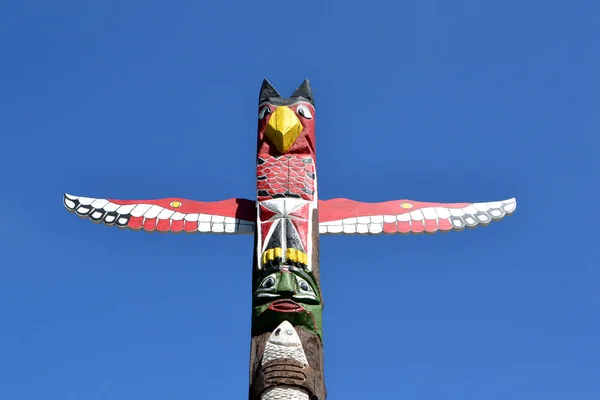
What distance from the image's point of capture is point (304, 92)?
1187cm

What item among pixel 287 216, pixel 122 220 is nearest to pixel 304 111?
pixel 287 216

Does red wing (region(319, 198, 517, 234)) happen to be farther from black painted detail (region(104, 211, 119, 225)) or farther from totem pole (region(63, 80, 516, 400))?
black painted detail (region(104, 211, 119, 225))

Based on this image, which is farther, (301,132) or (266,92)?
(266,92)

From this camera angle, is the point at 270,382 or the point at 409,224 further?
the point at 409,224

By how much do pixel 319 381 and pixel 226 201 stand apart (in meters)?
3.25

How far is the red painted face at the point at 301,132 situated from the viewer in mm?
11053

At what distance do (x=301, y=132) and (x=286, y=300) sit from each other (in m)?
2.93

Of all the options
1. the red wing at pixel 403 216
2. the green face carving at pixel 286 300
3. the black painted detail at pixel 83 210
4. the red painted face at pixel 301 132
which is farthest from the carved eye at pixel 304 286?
the black painted detail at pixel 83 210

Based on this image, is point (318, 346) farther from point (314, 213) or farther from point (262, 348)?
point (314, 213)

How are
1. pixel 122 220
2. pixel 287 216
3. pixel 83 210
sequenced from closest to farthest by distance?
pixel 287 216
pixel 122 220
pixel 83 210

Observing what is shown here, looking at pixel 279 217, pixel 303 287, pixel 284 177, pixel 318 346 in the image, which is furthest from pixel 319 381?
pixel 284 177

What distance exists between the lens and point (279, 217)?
9.88 metres

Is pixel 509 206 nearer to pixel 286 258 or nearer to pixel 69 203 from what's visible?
pixel 286 258

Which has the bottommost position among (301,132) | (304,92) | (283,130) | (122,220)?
(122,220)
